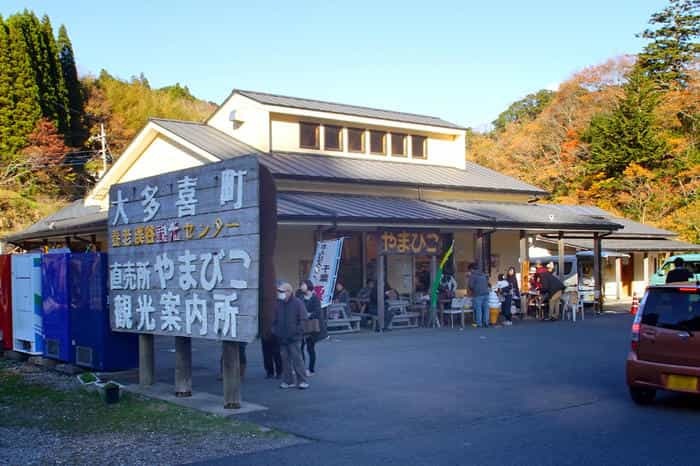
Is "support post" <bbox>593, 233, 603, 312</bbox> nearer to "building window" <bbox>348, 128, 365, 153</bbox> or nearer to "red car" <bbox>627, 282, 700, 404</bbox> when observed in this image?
"building window" <bbox>348, 128, 365, 153</bbox>

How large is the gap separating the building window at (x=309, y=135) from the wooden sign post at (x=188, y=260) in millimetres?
13454

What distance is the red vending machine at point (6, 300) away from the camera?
15.3 m

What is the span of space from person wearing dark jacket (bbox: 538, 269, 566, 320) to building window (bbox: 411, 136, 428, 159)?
7.30 m

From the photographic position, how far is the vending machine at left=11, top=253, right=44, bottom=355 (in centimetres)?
1405

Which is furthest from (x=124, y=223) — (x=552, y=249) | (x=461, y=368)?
(x=552, y=249)

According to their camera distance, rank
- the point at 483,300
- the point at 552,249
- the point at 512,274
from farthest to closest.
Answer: the point at 552,249 → the point at 512,274 → the point at 483,300

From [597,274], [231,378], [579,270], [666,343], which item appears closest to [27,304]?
[231,378]

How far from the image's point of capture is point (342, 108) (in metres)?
26.8

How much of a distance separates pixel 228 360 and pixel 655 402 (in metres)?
5.48

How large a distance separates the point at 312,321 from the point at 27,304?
6.54 m

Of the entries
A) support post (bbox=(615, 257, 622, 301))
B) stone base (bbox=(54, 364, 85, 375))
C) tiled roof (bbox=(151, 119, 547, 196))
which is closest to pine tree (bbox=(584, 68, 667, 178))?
support post (bbox=(615, 257, 622, 301))

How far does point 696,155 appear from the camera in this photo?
133 feet

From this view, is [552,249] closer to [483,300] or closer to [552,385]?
[483,300]

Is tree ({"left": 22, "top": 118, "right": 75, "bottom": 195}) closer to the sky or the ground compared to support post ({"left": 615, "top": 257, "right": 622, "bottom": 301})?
closer to the sky
